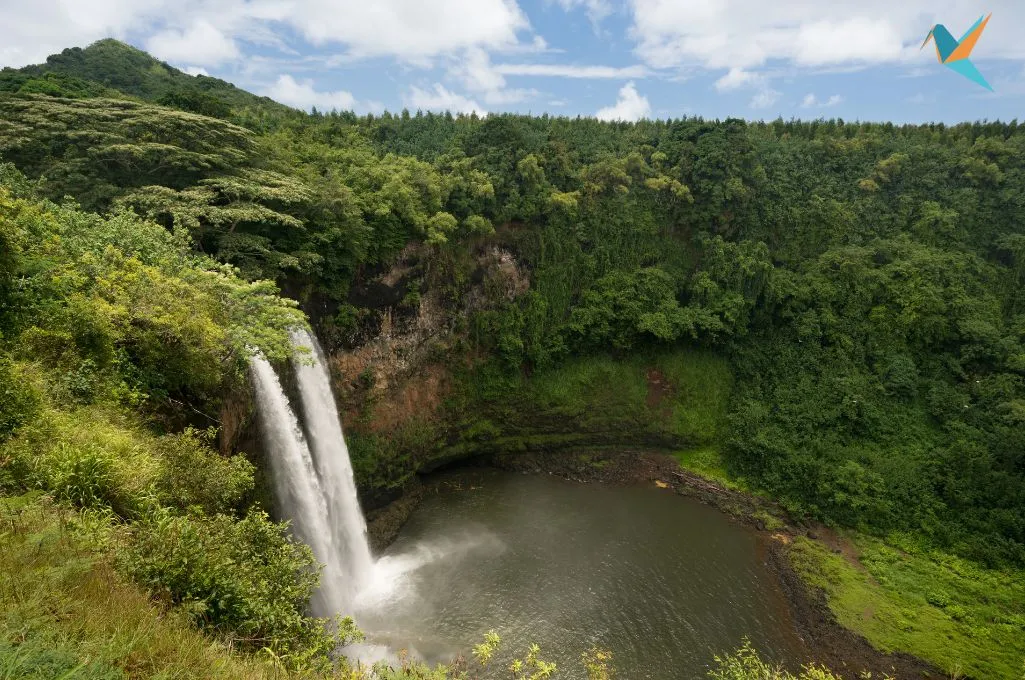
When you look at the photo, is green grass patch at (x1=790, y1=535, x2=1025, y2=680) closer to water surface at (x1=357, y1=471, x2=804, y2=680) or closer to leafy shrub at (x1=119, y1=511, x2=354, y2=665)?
water surface at (x1=357, y1=471, x2=804, y2=680)

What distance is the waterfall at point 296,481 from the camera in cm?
1179

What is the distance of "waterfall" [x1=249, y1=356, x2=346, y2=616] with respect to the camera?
38.7 feet

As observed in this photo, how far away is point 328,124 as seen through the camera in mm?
24797

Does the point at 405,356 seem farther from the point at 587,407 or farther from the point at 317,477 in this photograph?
the point at 587,407

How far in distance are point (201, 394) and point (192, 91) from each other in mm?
13057

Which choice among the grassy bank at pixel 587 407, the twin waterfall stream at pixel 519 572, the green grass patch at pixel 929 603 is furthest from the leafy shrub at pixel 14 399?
the green grass patch at pixel 929 603

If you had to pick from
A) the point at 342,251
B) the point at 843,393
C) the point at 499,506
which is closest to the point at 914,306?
the point at 843,393

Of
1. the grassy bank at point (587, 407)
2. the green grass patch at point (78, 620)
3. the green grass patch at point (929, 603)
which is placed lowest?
the green grass patch at point (929, 603)

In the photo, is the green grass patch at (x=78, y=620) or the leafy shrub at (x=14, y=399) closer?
the green grass patch at (x=78, y=620)

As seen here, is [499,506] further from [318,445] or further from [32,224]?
[32,224]

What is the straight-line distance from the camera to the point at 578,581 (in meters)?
15.5

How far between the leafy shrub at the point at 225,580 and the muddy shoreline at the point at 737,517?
11.0 m

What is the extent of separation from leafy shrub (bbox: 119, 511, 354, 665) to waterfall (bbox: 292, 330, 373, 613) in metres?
7.66

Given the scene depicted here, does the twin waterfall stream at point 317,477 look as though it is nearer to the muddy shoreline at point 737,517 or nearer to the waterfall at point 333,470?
the waterfall at point 333,470
